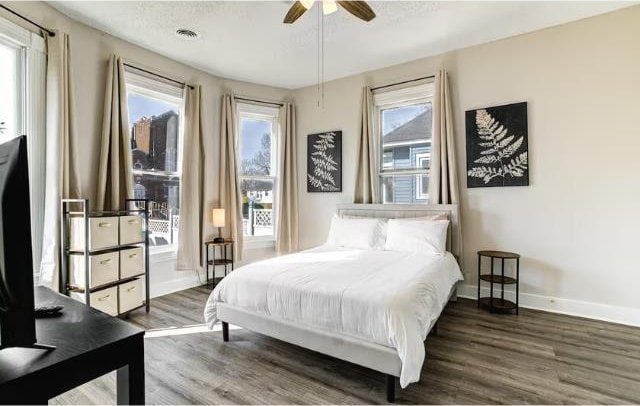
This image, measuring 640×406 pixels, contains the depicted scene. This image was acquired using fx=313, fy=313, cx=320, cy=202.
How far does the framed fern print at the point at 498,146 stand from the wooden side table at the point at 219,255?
3210 millimetres

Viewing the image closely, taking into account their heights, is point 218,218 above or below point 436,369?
above

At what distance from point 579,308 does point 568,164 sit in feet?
4.71

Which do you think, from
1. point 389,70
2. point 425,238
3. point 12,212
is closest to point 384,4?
point 389,70

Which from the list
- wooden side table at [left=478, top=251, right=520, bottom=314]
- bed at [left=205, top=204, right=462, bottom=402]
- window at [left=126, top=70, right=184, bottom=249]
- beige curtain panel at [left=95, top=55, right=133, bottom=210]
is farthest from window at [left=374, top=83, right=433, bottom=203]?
beige curtain panel at [left=95, top=55, right=133, bottom=210]

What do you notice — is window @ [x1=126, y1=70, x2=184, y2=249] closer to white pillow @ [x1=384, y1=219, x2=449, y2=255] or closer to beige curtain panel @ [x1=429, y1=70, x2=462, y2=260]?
white pillow @ [x1=384, y1=219, x2=449, y2=255]

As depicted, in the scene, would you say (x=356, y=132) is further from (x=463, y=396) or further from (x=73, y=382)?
(x=73, y=382)

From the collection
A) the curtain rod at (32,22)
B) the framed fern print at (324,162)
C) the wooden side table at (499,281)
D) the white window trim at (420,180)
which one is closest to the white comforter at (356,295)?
the wooden side table at (499,281)

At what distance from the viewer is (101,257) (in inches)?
109

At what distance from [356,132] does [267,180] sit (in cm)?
155

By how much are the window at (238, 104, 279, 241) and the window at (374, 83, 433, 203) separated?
66.5 inches

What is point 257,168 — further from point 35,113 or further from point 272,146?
point 35,113

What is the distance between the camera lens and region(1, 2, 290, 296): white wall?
297 centimetres

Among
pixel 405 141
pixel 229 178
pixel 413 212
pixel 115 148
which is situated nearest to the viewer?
pixel 115 148

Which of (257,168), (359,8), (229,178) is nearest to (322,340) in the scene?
(359,8)
